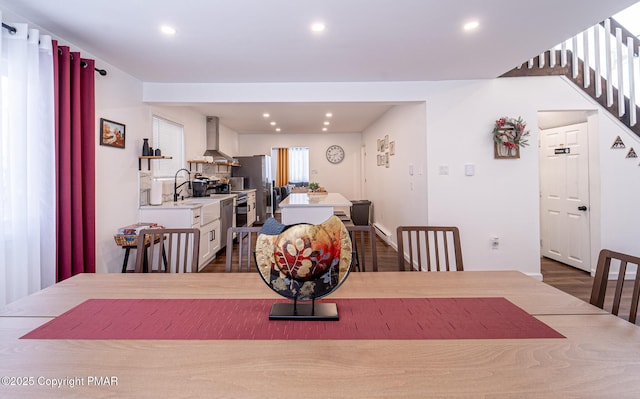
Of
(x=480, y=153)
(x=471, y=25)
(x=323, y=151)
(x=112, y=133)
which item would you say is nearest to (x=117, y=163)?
(x=112, y=133)

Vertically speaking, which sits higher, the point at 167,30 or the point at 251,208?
the point at 167,30

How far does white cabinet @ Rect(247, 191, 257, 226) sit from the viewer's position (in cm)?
660

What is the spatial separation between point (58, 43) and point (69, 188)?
118 cm

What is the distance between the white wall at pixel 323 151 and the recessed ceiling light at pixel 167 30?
604 centimetres

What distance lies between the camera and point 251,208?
22.9 ft

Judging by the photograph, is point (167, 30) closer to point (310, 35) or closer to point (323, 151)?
point (310, 35)

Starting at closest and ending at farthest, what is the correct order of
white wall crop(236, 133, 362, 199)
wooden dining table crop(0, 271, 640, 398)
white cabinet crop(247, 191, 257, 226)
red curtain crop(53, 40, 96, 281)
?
1. wooden dining table crop(0, 271, 640, 398)
2. red curtain crop(53, 40, 96, 281)
3. white cabinet crop(247, 191, 257, 226)
4. white wall crop(236, 133, 362, 199)

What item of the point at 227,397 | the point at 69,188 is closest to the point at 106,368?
the point at 227,397

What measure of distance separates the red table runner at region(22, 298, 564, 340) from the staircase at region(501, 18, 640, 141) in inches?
137

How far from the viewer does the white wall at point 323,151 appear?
8.45 metres

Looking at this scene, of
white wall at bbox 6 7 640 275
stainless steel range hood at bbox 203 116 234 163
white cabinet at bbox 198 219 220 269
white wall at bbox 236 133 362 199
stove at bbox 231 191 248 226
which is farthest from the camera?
white wall at bbox 236 133 362 199

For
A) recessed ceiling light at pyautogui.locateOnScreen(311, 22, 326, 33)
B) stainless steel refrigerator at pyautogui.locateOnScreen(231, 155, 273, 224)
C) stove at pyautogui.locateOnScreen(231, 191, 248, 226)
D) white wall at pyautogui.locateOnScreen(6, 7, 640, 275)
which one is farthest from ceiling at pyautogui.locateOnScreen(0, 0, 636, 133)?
stainless steel refrigerator at pyautogui.locateOnScreen(231, 155, 273, 224)

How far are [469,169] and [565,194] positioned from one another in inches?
→ 62.0

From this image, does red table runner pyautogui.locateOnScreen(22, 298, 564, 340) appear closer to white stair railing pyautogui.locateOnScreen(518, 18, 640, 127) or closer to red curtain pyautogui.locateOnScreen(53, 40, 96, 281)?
red curtain pyautogui.locateOnScreen(53, 40, 96, 281)
